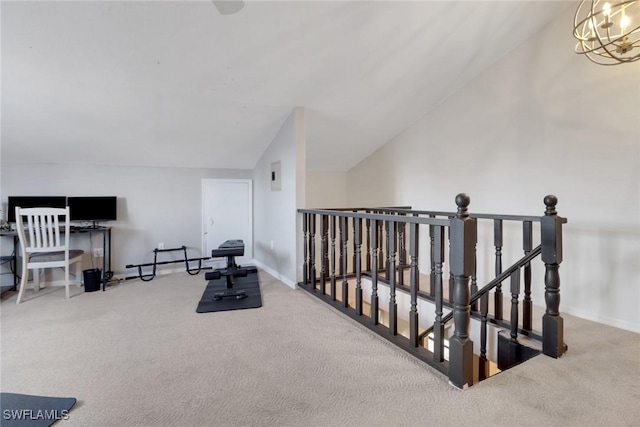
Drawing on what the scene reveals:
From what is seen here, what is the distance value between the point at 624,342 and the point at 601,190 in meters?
1.28

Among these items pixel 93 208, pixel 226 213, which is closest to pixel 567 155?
pixel 226 213

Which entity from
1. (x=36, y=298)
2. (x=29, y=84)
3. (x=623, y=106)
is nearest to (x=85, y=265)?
(x=36, y=298)

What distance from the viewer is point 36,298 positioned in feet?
11.8

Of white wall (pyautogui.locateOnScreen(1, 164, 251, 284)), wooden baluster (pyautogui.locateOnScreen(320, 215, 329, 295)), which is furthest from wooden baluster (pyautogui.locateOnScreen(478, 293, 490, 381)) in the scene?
white wall (pyautogui.locateOnScreen(1, 164, 251, 284))

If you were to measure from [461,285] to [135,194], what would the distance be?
471cm

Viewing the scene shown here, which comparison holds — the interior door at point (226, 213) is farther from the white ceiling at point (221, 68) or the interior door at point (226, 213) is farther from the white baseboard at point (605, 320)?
Result: the white baseboard at point (605, 320)

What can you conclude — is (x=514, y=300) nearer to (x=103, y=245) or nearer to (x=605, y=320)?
(x=605, y=320)

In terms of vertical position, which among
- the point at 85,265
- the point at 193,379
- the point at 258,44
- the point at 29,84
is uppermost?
the point at 258,44

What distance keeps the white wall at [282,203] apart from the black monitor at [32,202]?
270cm

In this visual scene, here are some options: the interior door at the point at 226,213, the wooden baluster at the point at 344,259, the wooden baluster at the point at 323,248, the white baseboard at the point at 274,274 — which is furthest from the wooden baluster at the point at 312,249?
the interior door at the point at 226,213

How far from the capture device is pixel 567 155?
2.99 metres

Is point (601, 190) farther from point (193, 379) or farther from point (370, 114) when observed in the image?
point (193, 379)

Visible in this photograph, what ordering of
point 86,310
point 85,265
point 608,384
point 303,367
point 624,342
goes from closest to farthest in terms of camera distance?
point 608,384, point 303,367, point 624,342, point 86,310, point 85,265

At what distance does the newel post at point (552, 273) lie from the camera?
6.66 feet
